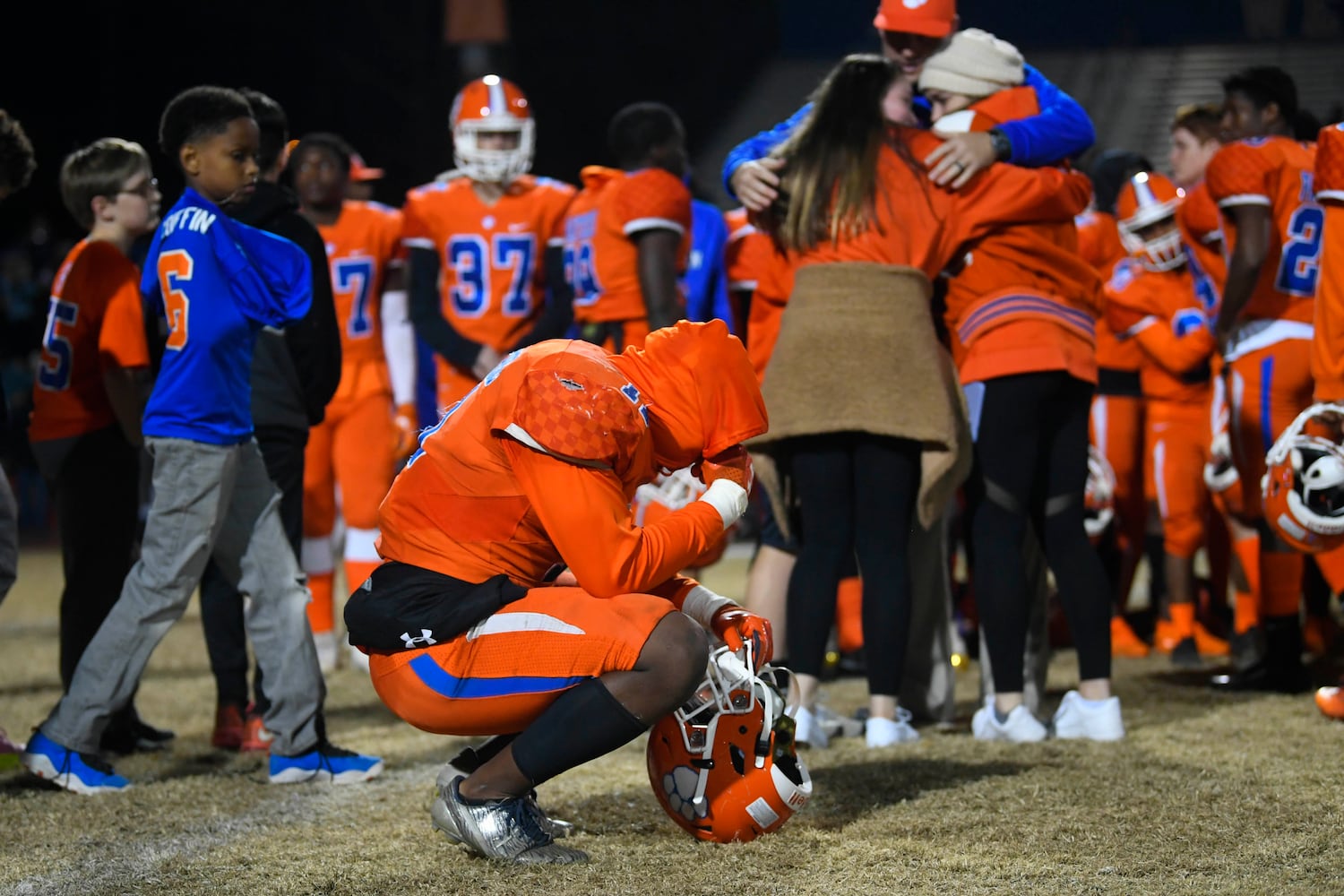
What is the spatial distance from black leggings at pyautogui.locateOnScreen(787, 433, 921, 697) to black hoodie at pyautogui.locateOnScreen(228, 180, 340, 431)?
1322 mm

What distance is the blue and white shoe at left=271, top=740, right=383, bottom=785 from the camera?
3.63 m

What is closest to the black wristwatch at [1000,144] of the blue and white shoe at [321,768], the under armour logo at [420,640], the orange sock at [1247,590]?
the under armour logo at [420,640]

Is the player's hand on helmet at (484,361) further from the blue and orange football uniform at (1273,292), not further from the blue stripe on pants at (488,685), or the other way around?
the blue stripe on pants at (488,685)

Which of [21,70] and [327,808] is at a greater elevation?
[21,70]

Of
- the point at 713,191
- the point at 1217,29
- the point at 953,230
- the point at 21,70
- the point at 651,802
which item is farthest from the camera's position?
the point at 713,191

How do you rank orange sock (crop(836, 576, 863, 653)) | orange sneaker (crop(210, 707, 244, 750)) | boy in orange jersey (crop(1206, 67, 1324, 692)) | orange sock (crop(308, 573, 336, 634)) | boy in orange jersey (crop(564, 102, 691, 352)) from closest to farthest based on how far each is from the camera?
orange sneaker (crop(210, 707, 244, 750)) → boy in orange jersey (crop(1206, 67, 1324, 692)) → boy in orange jersey (crop(564, 102, 691, 352)) → orange sock (crop(836, 576, 863, 653)) → orange sock (crop(308, 573, 336, 634))

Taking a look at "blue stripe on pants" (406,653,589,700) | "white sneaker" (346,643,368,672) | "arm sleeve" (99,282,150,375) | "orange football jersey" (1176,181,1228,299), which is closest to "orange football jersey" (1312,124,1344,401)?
"orange football jersey" (1176,181,1228,299)

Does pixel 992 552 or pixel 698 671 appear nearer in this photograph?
pixel 698 671

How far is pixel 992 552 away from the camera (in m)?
3.90

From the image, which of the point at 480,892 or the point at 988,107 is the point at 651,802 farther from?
the point at 988,107

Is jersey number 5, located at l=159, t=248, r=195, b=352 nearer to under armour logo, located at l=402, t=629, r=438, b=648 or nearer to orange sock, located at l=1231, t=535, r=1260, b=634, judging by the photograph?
under armour logo, located at l=402, t=629, r=438, b=648

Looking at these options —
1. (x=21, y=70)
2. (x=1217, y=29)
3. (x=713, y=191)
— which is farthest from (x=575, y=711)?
(x=713, y=191)

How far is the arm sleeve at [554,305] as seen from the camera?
586cm

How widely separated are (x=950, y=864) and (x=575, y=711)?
0.75m
